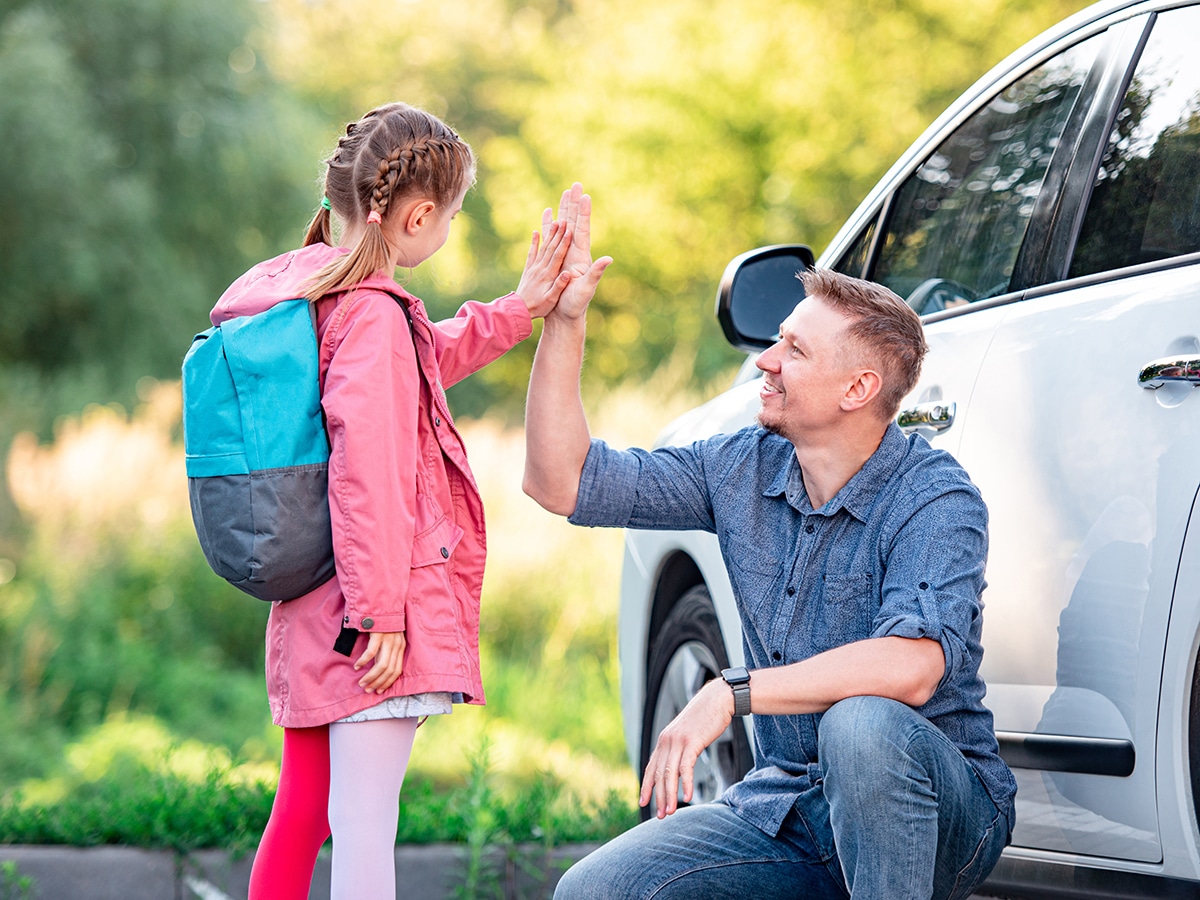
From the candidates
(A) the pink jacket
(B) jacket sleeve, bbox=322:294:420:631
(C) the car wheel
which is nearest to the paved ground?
(C) the car wheel

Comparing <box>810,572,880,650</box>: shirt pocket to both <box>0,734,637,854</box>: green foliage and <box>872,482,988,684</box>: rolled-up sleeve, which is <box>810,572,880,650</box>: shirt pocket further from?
<box>0,734,637,854</box>: green foliage

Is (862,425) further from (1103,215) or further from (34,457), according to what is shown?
(34,457)

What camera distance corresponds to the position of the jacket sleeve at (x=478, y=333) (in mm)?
2564

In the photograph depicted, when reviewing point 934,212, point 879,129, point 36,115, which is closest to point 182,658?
point 934,212

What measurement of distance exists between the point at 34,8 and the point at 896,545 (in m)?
14.2

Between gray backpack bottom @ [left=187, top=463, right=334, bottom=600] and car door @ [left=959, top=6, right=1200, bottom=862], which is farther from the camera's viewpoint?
gray backpack bottom @ [left=187, top=463, right=334, bottom=600]

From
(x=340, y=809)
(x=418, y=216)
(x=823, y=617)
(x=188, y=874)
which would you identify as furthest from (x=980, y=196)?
(x=188, y=874)

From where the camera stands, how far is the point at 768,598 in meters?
2.30

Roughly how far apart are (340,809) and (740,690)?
0.80m

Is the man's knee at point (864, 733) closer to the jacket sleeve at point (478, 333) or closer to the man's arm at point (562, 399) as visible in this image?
the man's arm at point (562, 399)

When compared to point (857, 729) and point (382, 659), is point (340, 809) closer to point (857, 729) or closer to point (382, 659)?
point (382, 659)

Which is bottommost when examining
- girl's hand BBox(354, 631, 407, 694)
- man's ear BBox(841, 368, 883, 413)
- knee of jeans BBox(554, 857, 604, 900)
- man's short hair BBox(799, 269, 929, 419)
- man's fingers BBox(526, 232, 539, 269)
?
knee of jeans BBox(554, 857, 604, 900)

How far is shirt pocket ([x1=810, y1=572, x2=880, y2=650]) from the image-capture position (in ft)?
7.16

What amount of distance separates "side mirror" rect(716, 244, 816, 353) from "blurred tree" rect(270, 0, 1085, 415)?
1403cm
